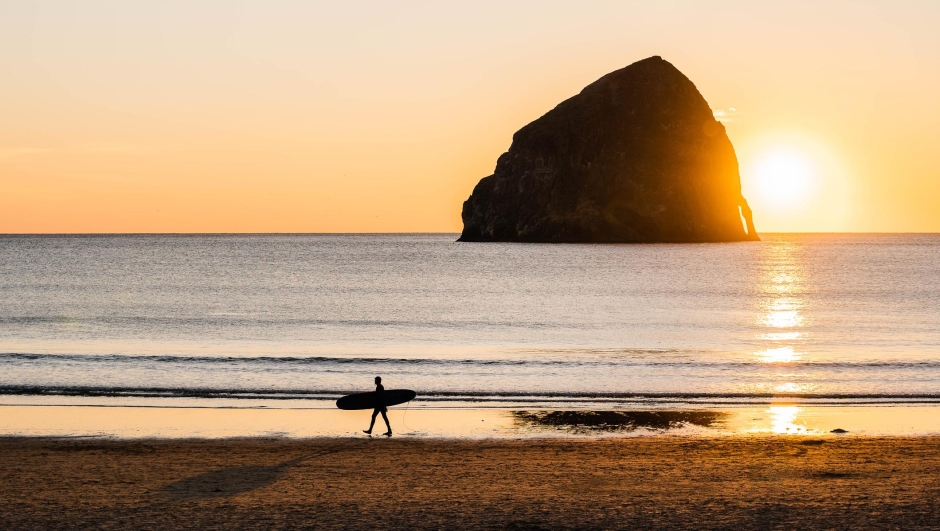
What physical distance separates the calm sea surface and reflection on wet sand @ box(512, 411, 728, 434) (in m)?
2.82

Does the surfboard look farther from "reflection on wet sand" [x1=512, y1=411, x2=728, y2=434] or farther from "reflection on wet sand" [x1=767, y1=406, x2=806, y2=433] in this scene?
"reflection on wet sand" [x1=767, y1=406, x2=806, y2=433]

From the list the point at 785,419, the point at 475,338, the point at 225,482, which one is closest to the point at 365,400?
the point at 225,482

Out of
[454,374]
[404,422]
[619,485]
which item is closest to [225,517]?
[619,485]

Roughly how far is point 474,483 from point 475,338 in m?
28.0

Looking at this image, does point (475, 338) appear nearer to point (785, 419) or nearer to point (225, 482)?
point (785, 419)

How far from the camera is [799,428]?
804 inches

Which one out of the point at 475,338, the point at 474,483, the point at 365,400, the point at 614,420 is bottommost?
the point at 474,483

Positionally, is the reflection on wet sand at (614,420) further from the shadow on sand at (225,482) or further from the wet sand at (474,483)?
the shadow on sand at (225,482)

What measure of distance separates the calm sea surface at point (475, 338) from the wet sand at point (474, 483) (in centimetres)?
755

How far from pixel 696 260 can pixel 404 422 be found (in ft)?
406

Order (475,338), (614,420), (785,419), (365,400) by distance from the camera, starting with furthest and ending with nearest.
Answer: (475,338)
(785,419)
(614,420)
(365,400)

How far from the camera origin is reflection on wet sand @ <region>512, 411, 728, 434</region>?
20.4 m

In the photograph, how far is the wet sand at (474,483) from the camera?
477 inches

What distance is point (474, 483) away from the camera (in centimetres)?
1435
